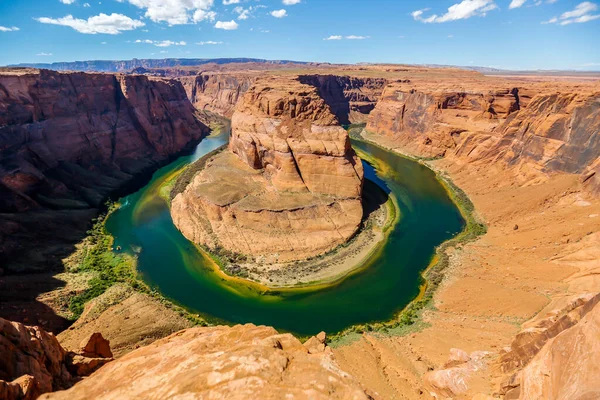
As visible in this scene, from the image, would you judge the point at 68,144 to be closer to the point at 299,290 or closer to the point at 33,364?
the point at 299,290

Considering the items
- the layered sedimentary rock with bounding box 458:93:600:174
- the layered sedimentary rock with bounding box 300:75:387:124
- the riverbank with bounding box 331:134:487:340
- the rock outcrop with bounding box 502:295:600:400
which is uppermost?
the layered sedimentary rock with bounding box 300:75:387:124

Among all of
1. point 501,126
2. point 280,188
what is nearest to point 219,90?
point 280,188

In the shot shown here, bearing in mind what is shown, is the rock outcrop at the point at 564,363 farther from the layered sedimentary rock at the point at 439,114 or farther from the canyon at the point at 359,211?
the layered sedimentary rock at the point at 439,114

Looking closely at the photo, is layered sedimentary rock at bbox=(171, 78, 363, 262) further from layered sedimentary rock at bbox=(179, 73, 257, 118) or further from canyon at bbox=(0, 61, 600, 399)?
layered sedimentary rock at bbox=(179, 73, 257, 118)

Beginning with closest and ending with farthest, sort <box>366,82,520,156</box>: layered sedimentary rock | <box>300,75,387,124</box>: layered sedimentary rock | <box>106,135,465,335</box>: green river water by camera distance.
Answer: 1. <box>106,135,465,335</box>: green river water
2. <box>366,82,520,156</box>: layered sedimentary rock
3. <box>300,75,387,124</box>: layered sedimentary rock

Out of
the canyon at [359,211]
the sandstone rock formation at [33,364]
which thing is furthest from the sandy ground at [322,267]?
the sandstone rock formation at [33,364]

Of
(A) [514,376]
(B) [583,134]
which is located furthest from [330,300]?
(B) [583,134]

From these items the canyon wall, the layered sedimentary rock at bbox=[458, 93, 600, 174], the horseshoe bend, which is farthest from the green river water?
the canyon wall
